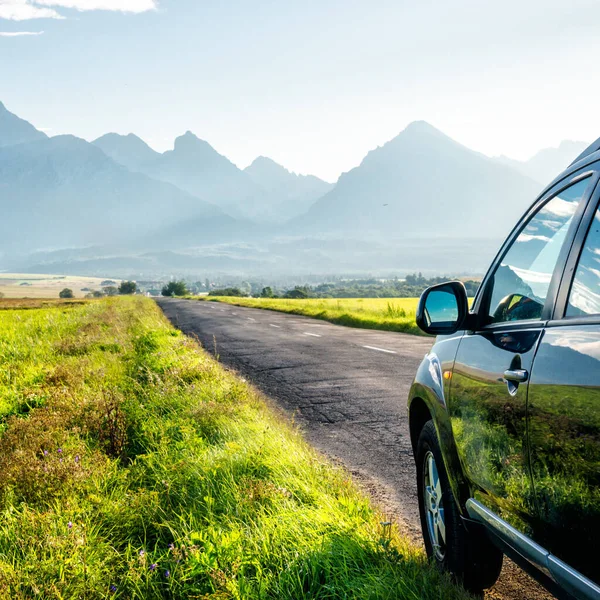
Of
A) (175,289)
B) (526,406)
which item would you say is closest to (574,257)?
(526,406)

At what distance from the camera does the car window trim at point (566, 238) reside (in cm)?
190

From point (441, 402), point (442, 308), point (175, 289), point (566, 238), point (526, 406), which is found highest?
point (566, 238)

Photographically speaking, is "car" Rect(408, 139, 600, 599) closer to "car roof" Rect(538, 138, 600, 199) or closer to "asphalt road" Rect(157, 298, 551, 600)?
"car roof" Rect(538, 138, 600, 199)

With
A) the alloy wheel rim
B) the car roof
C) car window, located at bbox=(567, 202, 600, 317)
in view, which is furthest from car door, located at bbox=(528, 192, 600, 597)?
the alloy wheel rim

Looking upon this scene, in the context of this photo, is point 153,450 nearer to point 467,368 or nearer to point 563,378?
point 467,368

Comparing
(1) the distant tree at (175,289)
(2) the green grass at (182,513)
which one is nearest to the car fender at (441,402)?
(2) the green grass at (182,513)

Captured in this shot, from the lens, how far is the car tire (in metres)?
2.61

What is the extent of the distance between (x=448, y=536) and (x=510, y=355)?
1.09m

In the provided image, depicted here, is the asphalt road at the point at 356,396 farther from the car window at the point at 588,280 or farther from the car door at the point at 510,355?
the car window at the point at 588,280

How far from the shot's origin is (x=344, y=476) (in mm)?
4473

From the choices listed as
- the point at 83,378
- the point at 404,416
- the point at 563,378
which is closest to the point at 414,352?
the point at 404,416

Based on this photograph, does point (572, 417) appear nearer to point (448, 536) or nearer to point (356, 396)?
point (448, 536)

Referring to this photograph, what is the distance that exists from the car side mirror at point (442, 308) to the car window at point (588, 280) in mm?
760

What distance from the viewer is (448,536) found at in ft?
8.87
